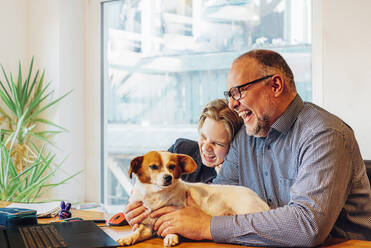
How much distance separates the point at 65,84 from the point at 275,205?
7.84 feet

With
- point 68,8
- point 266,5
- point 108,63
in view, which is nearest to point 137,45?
point 108,63

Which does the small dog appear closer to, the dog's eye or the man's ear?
the dog's eye

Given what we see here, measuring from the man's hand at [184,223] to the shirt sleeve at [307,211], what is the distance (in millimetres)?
26

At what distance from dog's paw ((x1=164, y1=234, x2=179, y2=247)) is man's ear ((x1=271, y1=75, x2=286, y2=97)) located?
22.3 inches

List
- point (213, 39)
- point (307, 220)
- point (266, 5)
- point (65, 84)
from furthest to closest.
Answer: point (65, 84) < point (213, 39) < point (266, 5) < point (307, 220)

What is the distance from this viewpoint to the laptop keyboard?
107 cm

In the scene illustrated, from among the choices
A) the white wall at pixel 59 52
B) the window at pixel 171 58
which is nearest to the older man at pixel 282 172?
the window at pixel 171 58

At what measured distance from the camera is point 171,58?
3.23m

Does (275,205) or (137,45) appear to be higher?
(137,45)

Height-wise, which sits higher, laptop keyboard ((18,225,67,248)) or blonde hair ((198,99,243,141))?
blonde hair ((198,99,243,141))

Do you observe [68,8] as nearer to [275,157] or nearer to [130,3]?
[130,3]

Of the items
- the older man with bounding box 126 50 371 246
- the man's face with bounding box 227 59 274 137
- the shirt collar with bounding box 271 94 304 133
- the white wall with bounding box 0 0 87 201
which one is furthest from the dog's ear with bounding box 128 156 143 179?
the white wall with bounding box 0 0 87 201

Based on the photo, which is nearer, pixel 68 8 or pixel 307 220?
pixel 307 220

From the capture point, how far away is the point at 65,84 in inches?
130
